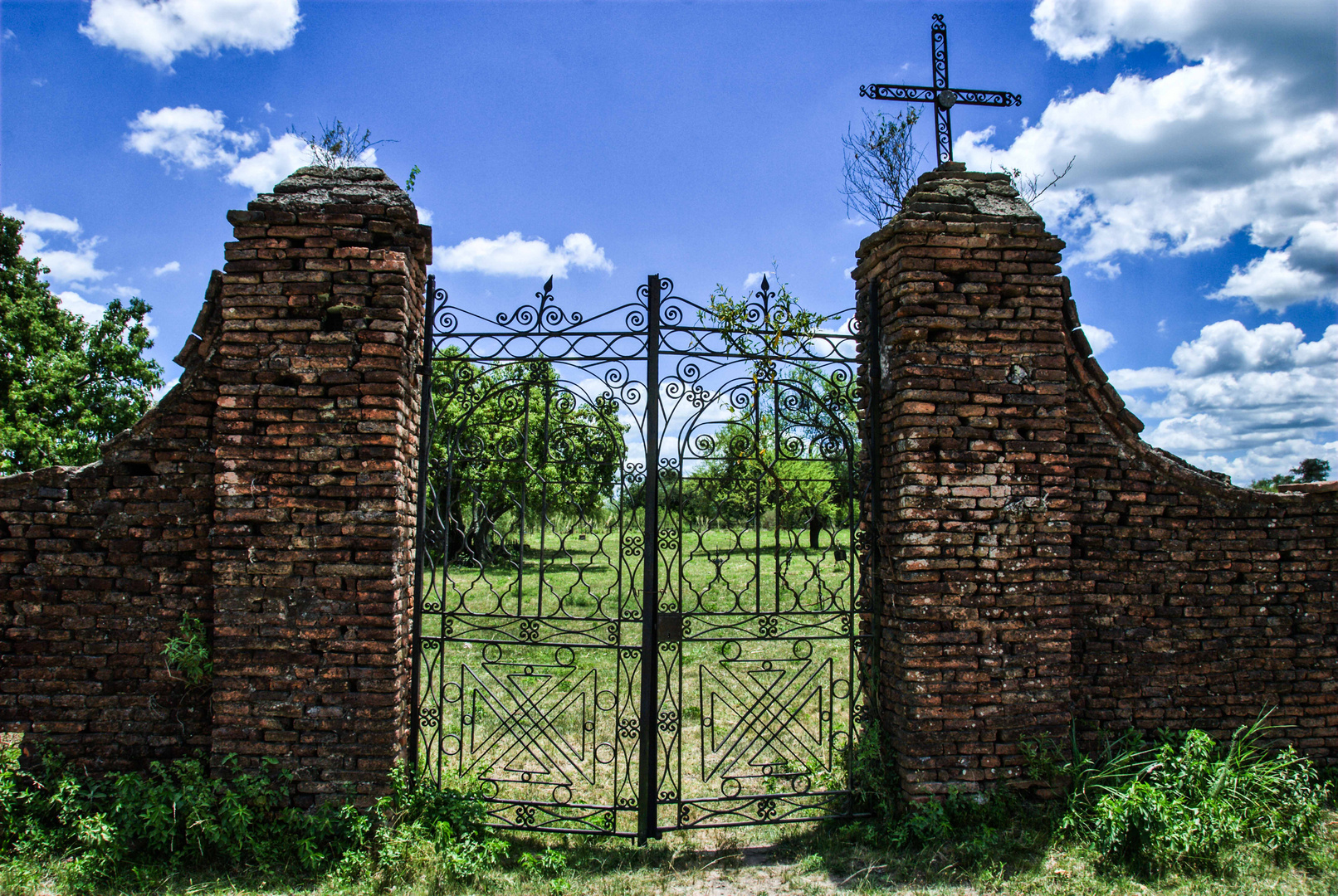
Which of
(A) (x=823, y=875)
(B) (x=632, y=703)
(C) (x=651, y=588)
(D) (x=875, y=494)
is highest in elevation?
(D) (x=875, y=494)

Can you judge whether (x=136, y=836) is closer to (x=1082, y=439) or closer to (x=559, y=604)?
(x=559, y=604)

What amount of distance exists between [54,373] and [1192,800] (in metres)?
19.9

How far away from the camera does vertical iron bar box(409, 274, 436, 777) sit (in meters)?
4.27

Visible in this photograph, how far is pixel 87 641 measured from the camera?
13.6 feet

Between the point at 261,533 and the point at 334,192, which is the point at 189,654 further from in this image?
the point at 334,192

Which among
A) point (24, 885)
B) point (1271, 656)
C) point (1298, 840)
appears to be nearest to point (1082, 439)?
point (1271, 656)

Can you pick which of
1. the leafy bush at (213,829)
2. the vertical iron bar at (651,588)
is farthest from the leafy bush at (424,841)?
the vertical iron bar at (651,588)

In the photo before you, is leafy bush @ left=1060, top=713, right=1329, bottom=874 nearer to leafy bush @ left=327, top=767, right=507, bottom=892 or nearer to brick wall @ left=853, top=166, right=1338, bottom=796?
brick wall @ left=853, top=166, right=1338, bottom=796

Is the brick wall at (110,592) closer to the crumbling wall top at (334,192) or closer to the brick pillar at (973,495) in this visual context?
the crumbling wall top at (334,192)

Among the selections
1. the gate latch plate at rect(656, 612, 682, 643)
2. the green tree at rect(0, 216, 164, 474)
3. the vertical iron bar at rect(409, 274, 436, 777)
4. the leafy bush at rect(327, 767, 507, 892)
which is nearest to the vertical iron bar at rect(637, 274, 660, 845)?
the gate latch plate at rect(656, 612, 682, 643)

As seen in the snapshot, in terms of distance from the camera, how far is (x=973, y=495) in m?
4.22

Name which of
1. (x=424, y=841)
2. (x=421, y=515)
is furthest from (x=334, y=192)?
(x=424, y=841)

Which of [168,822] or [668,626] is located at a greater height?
[668,626]

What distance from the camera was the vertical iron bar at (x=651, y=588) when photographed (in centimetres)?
423
